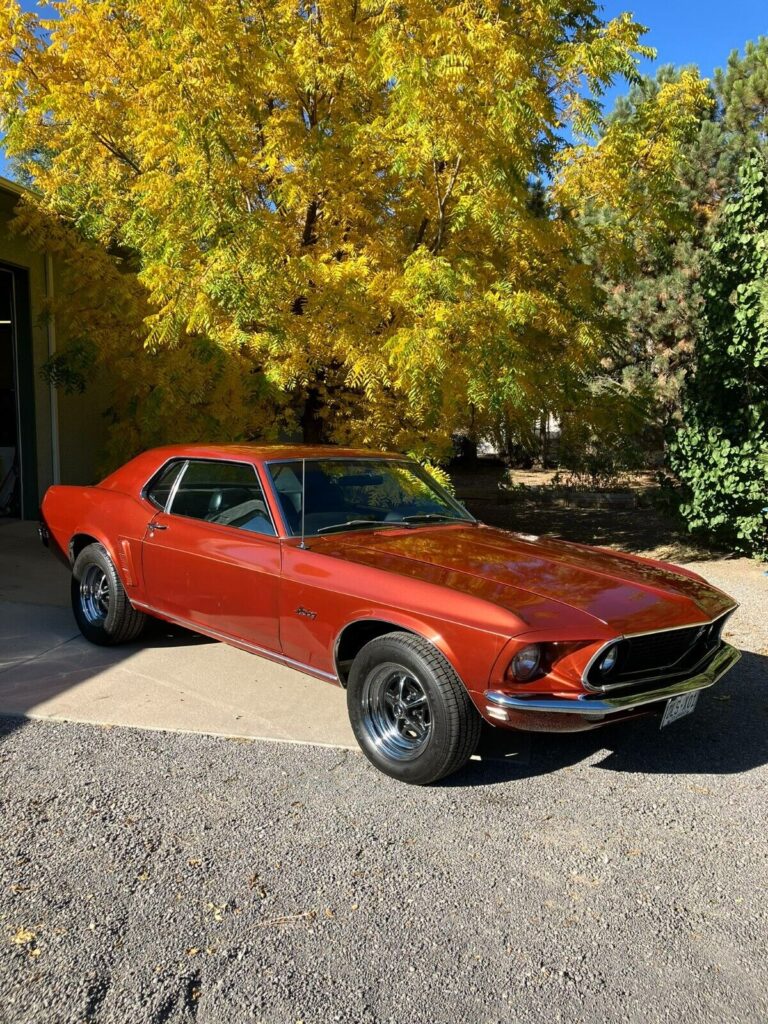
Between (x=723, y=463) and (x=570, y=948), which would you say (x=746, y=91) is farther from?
(x=570, y=948)

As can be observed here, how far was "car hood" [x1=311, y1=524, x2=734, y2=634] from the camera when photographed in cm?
342

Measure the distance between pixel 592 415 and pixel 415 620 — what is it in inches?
244

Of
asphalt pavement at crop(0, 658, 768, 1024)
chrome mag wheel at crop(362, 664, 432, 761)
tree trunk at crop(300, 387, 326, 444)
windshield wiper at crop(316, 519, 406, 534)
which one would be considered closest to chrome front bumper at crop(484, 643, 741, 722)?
chrome mag wheel at crop(362, 664, 432, 761)

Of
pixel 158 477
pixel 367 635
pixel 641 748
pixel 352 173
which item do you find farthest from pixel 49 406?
pixel 641 748

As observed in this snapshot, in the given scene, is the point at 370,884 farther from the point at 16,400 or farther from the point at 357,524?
the point at 16,400

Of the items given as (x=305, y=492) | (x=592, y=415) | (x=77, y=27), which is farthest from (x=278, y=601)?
(x=77, y=27)

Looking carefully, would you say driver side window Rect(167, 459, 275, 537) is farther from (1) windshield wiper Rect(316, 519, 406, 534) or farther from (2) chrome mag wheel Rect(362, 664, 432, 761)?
(2) chrome mag wheel Rect(362, 664, 432, 761)

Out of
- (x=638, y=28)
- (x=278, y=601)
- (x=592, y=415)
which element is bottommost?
(x=278, y=601)

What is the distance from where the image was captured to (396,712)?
11.9 feet

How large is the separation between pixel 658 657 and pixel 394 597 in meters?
1.20

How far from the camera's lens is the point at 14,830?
3.15 meters

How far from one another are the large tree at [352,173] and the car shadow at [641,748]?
322 cm

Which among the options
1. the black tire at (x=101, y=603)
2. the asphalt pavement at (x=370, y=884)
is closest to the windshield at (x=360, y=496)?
the asphalt pavement at (x=370, y=884)

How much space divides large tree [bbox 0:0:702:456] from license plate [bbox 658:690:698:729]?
3.54 metres
